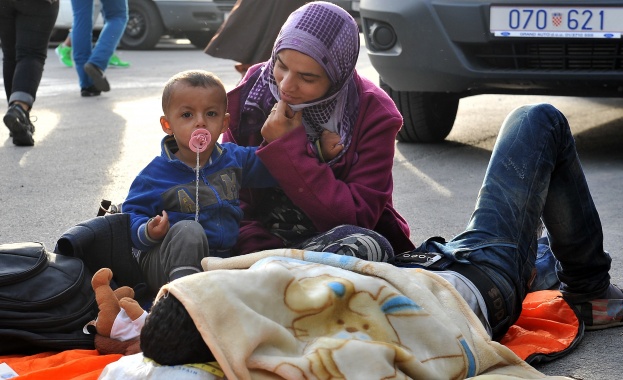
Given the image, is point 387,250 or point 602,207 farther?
point 602,207

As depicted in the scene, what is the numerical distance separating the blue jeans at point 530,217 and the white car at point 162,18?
11.4 meters

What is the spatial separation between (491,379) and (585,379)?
763 millimetres

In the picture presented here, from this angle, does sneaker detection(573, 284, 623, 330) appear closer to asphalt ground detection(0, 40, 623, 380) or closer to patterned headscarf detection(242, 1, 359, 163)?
asphalt ground detection(0, 40, 623, 380)

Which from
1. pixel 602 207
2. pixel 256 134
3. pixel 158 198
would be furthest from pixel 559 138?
pixel 602 207

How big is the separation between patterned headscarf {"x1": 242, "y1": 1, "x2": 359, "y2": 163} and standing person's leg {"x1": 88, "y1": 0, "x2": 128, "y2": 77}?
6248mm

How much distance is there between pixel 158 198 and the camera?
3.33m

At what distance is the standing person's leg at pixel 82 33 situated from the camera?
382 inches

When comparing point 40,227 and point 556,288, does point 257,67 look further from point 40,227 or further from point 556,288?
point 40,227

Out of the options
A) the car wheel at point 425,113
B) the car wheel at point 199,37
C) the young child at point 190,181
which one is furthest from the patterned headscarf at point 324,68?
the car wheel at point 199,37

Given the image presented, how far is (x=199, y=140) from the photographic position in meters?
3.33

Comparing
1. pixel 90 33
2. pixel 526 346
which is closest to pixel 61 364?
pixel 526 346

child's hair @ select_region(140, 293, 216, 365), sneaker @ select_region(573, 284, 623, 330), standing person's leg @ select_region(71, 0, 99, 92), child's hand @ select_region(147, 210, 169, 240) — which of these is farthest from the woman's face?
standing person's leg @ select_region(71, 0, 99, 92)

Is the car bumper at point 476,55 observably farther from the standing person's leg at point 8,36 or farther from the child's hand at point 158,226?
the child's hand at point 158,226

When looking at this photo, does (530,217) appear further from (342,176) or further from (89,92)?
(89,92)
